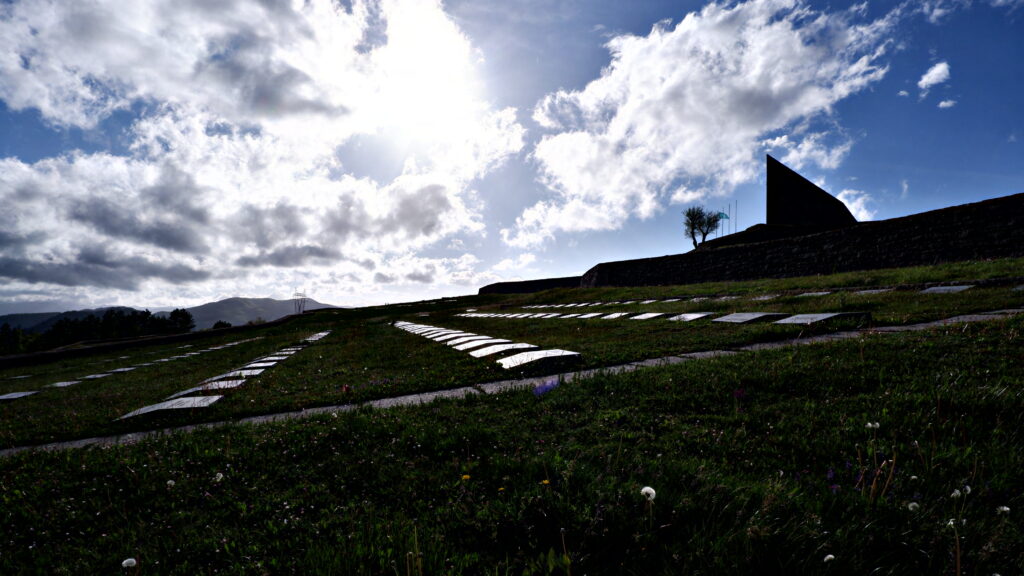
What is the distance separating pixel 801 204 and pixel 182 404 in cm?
4728

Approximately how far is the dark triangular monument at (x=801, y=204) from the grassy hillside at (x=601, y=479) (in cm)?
3989

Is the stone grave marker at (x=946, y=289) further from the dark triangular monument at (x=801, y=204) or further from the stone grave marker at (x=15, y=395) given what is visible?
the dark triangular monument at (x=801, y=204)

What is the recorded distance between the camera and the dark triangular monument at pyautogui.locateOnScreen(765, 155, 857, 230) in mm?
38094

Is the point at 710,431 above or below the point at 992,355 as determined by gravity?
below

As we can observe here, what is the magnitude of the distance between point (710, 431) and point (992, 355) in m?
3.59

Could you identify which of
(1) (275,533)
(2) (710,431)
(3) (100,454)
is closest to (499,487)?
(1) (275,533)

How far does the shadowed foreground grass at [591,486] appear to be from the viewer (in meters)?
1.80

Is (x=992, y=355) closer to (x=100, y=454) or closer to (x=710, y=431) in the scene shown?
(x=710, y=431)

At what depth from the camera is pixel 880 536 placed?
1.82m

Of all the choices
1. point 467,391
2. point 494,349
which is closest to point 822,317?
point 494,349

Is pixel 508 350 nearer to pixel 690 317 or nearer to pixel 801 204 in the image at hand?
pixel 690 317

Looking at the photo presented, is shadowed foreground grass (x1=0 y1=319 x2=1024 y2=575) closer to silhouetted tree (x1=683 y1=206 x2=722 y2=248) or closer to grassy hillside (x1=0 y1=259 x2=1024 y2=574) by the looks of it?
grassy hillside (x1=0 y1=259 x2=1024 y2=574)

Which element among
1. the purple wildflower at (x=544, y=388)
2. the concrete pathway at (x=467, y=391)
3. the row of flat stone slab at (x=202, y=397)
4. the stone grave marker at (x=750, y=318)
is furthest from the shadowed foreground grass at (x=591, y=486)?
the stone grave marker at (x=750, y=318)

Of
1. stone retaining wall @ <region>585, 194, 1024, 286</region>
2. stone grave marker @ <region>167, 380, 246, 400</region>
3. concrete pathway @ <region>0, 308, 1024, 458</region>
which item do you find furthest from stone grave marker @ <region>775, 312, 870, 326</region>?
stone retaining wall @ <region>585, 194, 1024, 286</region>
